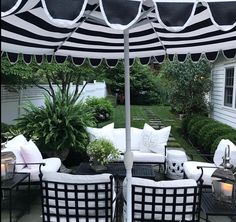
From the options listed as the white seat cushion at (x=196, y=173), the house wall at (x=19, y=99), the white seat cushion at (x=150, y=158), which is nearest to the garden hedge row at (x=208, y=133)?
the white seat cushion at (x=150, y=158)

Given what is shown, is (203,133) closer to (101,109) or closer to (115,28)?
(115,28)

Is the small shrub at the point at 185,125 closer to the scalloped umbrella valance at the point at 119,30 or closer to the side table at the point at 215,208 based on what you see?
the scalloped umbrella valance at the point at 119,30

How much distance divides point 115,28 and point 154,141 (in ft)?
15.4

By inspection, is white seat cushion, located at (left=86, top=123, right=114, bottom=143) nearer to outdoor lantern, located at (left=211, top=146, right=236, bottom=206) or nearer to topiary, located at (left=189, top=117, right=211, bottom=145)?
outdoor lantern, located at (left=211, top=146, right=236, bottom=206)

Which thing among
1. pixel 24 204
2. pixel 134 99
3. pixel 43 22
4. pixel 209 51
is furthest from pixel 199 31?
pixel 134 99

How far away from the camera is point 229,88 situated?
10.2 meters

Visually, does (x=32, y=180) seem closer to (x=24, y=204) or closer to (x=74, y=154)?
(x=24, y=204)

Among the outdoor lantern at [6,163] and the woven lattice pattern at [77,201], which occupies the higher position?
the outdoor lantern at [6,163]

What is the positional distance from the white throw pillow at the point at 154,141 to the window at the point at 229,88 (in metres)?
3.91

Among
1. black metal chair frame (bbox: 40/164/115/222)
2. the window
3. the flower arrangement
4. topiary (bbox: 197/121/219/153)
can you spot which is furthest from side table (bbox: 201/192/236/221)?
the window

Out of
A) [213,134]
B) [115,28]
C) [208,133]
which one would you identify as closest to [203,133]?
[208,133]

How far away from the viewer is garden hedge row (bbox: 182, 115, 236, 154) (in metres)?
7.08

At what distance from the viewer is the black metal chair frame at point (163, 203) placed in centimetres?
296

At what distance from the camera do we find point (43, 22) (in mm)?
3557
